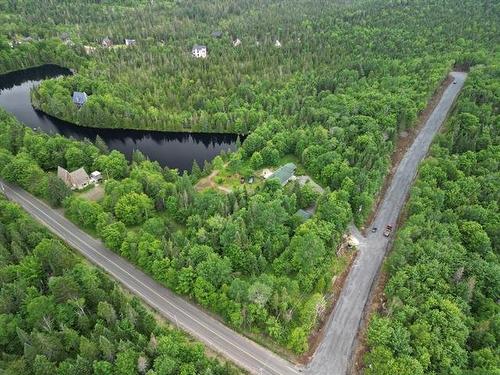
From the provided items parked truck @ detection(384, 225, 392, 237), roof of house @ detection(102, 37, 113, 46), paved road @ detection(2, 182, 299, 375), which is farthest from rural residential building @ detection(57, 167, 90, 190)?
roof of house @ detection(102, 37, 113, 46)

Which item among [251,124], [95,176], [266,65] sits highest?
[266,65]

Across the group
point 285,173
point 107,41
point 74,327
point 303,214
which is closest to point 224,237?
point 303,214

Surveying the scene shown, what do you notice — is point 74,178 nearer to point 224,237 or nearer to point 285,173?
point 224,237

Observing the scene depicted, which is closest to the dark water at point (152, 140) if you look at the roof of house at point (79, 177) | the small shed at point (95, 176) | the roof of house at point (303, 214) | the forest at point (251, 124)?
the forest at point (251, 124)

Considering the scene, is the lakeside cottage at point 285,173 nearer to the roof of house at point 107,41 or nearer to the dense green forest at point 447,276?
the dense green forest at point 447,276

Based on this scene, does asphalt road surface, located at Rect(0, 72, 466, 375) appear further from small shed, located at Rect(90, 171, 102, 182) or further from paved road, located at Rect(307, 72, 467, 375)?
small shed, located at Rect(90, 171, 102, 182)

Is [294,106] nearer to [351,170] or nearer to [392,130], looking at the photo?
[392,130]

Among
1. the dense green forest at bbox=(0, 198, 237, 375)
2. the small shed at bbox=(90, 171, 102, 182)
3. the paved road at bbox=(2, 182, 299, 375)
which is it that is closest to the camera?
the dense green forest at bbox=(0, 198, 237, 375)
